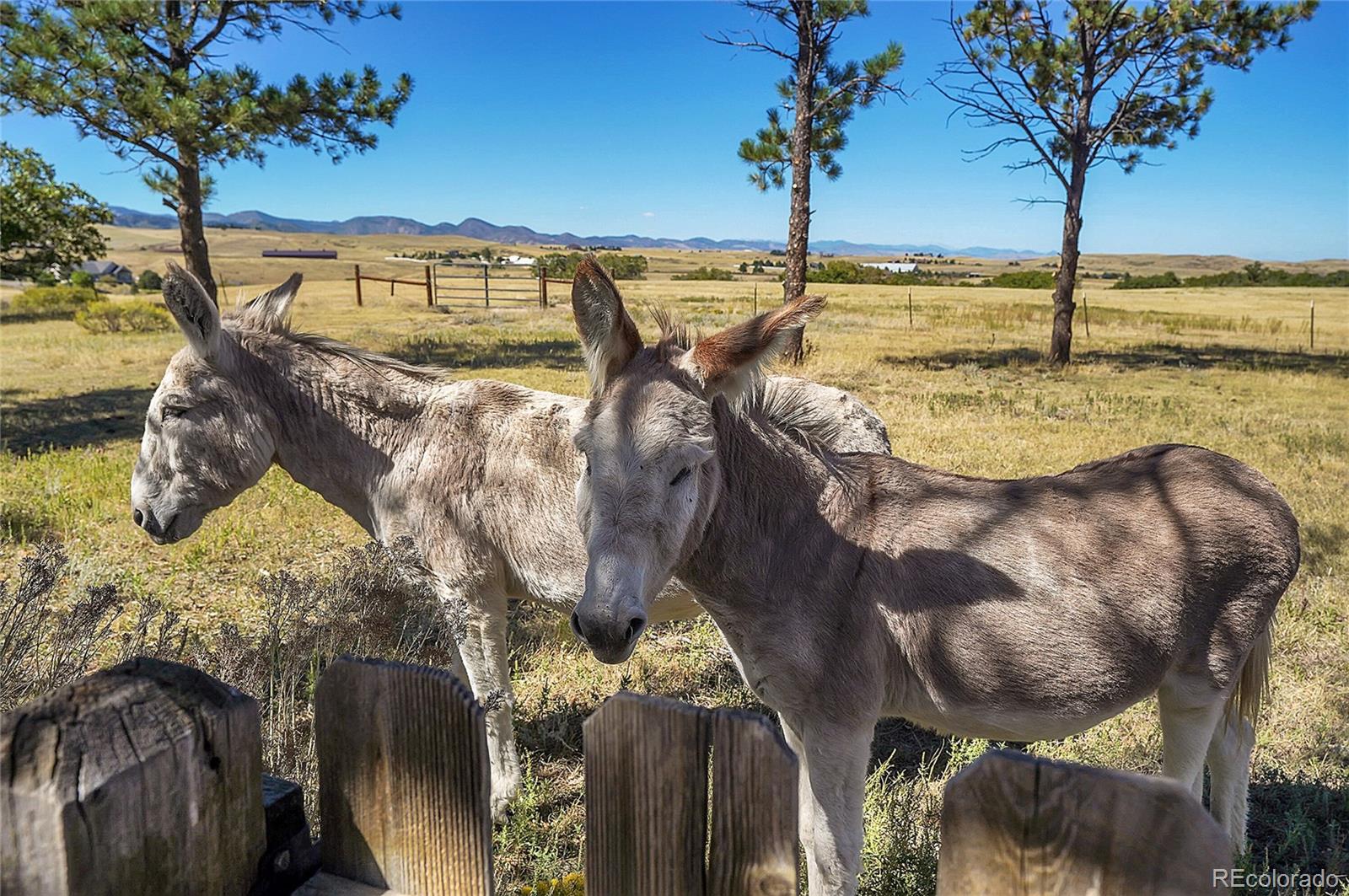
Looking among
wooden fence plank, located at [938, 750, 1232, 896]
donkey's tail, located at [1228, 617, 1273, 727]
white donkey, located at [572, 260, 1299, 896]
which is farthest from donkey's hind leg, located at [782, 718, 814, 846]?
donkey's tail, located at [1228, 617, 1273, 727]

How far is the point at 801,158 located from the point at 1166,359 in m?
11.2

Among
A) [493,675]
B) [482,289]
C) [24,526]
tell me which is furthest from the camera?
[482,289]

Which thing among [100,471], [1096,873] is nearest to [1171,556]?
[1096,873]

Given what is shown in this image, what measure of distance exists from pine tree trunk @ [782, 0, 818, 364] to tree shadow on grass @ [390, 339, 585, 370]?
198 inches

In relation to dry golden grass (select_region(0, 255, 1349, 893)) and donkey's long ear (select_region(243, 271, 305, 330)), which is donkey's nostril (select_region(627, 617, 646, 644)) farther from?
donkey's long ear (select_region(243, 271, 305, 330))

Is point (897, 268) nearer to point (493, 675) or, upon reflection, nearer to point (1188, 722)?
point (493, 675)

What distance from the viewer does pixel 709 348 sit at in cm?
250

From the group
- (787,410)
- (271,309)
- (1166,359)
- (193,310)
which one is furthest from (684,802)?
(1166,359)

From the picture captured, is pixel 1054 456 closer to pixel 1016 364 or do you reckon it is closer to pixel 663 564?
pixel 663 564

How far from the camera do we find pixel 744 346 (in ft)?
8.10

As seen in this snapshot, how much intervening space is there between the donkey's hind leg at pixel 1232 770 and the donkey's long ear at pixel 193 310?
4651mm

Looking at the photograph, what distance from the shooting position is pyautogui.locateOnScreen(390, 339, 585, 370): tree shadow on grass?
16.5 metres

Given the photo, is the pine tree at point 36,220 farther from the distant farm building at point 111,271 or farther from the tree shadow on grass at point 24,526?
the distant farm building at point 111,271

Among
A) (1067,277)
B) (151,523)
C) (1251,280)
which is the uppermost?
(1251,280)
